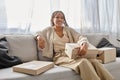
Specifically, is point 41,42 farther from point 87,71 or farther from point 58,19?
point 87,71

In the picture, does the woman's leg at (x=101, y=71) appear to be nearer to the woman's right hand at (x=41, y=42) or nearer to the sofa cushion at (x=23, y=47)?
the woman's right hand at (x=41, y=42)

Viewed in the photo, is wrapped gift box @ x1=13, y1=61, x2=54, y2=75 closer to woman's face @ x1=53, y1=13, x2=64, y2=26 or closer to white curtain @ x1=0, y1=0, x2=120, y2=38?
woman's face @ x1=53, y1=13, x2=64, y2=26

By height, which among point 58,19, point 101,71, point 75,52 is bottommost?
point 101,71

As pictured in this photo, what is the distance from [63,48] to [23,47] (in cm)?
50

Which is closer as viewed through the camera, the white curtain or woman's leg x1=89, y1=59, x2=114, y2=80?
woman's leg x1=89, y1=59, x2=114, y2=80

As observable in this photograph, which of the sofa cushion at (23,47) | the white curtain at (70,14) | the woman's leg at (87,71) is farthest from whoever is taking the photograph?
the white curtain at (70,14)

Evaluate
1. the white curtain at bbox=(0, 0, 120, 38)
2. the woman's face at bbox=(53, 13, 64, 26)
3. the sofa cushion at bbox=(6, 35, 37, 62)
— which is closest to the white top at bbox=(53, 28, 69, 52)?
the woman's face at bbox=(53, 13, 64, 26)

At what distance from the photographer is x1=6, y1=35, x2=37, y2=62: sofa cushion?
99.6 inches

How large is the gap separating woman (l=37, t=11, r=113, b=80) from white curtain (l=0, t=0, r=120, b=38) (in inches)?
9.6

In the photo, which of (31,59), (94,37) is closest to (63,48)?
(31,59)

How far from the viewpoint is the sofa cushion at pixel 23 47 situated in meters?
2.53

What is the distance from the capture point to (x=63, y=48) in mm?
2666

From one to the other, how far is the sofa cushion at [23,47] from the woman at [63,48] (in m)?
0.13

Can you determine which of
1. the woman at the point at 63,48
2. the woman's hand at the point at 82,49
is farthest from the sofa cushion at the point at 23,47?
the woman's hand at the point at 82,49
